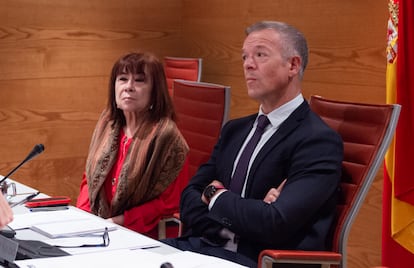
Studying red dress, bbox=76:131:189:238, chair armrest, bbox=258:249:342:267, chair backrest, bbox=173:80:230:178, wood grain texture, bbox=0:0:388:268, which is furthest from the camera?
wood grain texture, bbox=0:0:388:268

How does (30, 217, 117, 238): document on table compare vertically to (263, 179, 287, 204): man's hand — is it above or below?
below

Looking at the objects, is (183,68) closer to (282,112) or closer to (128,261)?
(282,112)

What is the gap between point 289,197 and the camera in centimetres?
239

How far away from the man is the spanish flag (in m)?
0.99

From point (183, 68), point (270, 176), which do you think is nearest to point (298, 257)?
point (270, 176)

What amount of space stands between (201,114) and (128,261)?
1741mm

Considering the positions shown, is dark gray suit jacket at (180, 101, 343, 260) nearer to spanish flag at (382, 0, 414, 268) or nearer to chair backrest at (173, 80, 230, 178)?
chair backrest at (173, 80, 230, 178)

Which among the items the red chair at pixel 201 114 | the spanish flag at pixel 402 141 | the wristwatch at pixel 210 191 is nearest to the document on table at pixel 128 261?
the wristwatch at pixel 210 191

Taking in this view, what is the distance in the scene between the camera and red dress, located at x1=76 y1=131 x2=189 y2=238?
9.99ft

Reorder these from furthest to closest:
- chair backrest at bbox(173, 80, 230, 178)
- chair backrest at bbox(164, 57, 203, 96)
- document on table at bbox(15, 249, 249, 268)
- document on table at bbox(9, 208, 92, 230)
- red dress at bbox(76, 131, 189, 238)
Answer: chair backrest at bbox(164, 57, 203, 96) < chair backrest at bbox(173, 80, 230, 178) < red dress at bbox(76, 131, 189, 238) < document on table at bbox(9, 208, 92, 230) < document on table at bbox(15, 249, 249, 268)

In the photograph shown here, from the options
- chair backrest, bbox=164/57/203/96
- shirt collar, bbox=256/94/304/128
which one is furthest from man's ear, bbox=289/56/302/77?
chair backrest, bbox=164/57/203/96

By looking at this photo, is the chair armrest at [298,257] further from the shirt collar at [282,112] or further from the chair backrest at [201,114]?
the chair backrest at [201,114]

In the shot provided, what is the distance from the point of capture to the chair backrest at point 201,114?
347cm

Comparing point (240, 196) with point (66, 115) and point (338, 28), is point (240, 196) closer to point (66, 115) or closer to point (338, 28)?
point (338, 28)
